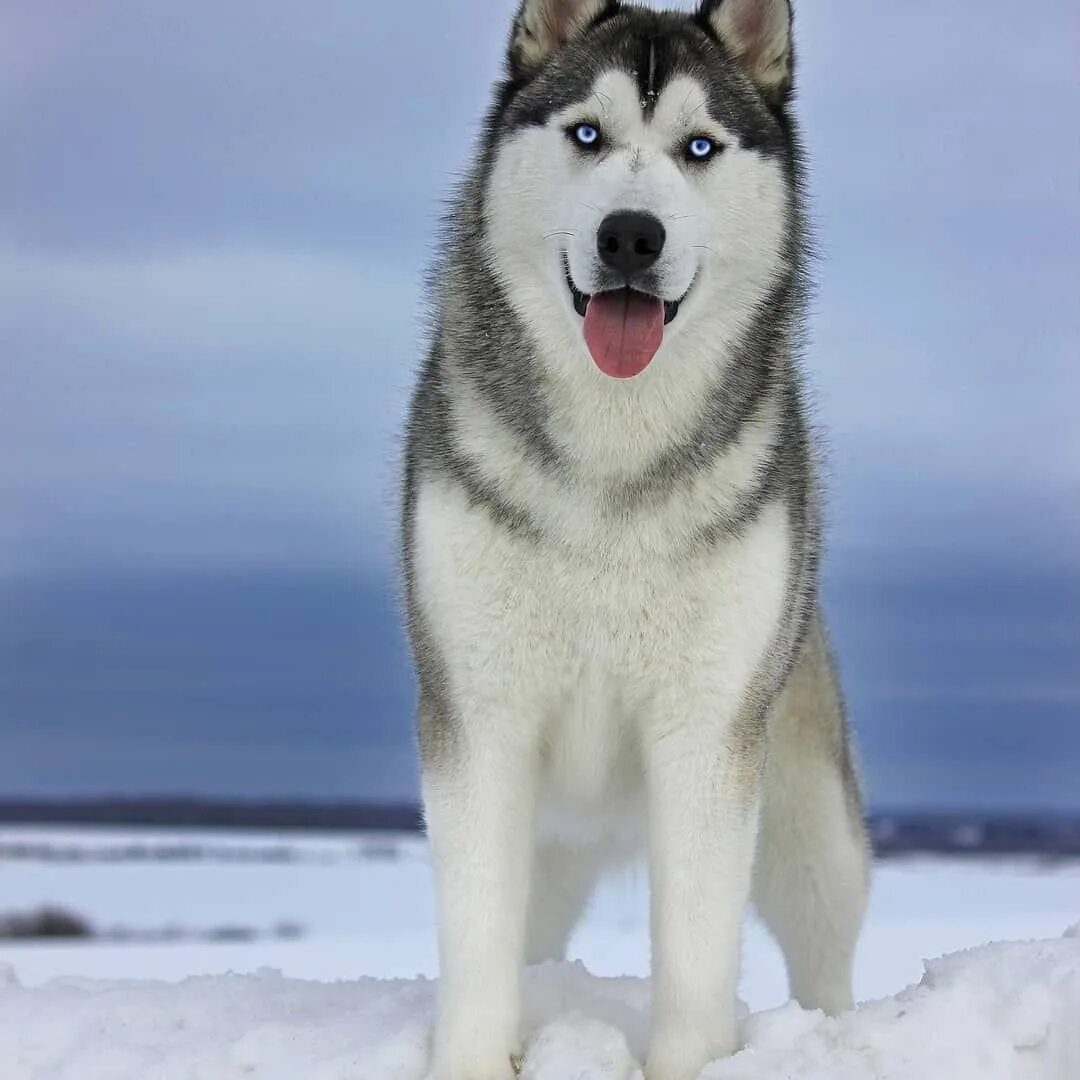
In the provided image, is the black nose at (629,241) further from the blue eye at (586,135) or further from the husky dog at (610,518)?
the blue eye at (586,135)

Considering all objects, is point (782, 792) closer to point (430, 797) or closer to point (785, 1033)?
point (785, 1033)

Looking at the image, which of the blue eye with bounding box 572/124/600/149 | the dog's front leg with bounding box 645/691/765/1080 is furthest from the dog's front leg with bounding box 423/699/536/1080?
the blue eye with bounding box 572/124/600/149

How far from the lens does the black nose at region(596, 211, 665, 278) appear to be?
457 centimetres

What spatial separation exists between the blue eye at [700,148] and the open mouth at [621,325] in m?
0.45

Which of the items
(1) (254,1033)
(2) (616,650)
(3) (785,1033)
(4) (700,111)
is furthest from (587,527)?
(1) (254,1033)

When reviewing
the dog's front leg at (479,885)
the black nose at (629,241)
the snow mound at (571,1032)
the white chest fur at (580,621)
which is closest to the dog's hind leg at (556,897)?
the snow mound at (571,1032)

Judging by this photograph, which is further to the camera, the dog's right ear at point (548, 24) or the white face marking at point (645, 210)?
the dog's right ear at point (548, 24)

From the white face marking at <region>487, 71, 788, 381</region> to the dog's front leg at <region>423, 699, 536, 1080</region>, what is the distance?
1231 millimetres

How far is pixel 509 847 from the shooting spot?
16.8 ft

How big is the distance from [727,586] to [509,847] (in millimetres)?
1057

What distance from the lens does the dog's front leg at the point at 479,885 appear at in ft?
16.6

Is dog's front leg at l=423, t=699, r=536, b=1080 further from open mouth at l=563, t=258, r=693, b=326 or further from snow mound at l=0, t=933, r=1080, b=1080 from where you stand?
open mouth at l=563, t=258, r=693, b=326

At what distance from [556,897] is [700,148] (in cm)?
318

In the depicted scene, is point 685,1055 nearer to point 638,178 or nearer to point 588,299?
point 588,299
